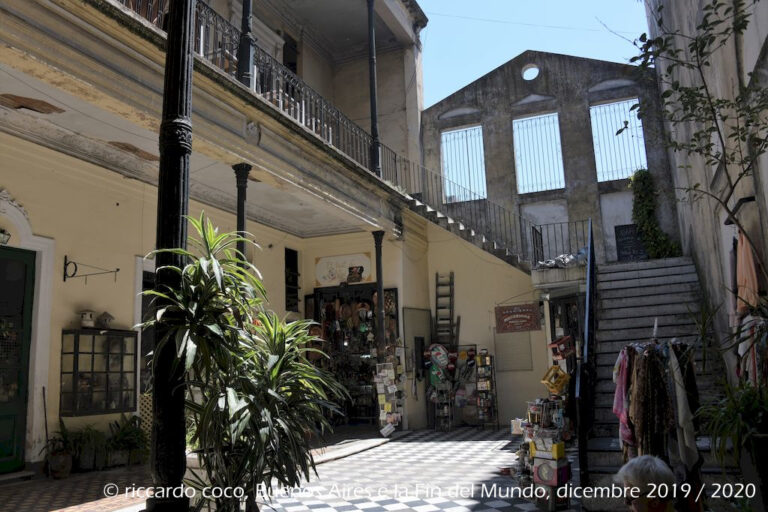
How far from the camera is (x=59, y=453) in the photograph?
723 cm

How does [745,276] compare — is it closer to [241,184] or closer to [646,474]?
[646,474]

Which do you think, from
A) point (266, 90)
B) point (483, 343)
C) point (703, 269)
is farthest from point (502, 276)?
point (266, 90)

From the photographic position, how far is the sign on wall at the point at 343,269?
1304cm

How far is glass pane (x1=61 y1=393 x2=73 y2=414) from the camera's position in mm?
7678

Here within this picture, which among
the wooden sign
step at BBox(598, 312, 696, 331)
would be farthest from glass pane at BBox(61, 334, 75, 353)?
the wooden sign

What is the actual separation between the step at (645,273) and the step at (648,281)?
0.14 metres

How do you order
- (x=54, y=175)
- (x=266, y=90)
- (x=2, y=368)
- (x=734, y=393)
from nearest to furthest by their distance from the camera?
(x=734, y=393) → (x=2, y=368) → (x=54, y=175) → (x=266, y=90)

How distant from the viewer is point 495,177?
1473 centimetres

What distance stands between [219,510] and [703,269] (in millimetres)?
8081

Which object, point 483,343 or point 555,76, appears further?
point 555,76

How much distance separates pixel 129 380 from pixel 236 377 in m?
5.84

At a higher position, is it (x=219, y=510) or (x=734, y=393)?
(x=734, y=393)

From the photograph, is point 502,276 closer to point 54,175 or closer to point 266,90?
point 266,90

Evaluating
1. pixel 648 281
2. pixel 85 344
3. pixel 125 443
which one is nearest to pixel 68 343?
pixel 85 344
